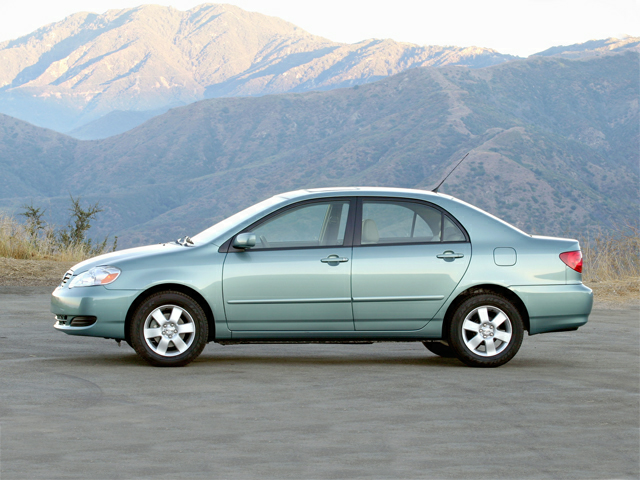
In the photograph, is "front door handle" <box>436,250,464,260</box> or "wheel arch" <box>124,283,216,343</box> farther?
"front door handle" <box>436,250,464,260</box>

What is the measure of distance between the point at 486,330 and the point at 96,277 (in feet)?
11.7

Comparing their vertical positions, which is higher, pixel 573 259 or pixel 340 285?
pixel 573 259

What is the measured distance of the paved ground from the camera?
4.90 meters

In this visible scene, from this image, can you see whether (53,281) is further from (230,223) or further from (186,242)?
(230,223)

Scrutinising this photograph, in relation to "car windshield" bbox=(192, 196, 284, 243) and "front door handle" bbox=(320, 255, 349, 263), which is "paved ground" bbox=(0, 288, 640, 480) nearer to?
"front door handle" bbox=(320, 255, 349, 263)

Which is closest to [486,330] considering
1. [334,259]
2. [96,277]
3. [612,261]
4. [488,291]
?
[488,291]

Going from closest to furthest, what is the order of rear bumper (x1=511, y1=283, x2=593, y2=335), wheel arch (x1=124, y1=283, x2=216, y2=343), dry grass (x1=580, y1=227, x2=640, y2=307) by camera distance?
wheel arch (x1=124, y1=283, x2=216, y2=343) < rear bumper (x1=511, y1=283, x2=593, y2=335) < dry grass (x1=580, y1=227, x2=640, y2=307)

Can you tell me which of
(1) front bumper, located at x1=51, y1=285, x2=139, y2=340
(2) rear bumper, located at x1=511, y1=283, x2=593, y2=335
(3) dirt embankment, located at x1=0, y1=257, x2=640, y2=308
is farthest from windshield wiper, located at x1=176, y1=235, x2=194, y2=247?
(3) dirt embankment, located at x1=0, y1=257, x2=640, y2=308

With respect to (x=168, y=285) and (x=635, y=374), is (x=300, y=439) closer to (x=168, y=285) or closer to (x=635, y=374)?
(x=168, y=285)

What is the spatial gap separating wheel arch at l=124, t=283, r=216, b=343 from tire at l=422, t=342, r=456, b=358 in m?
2.45

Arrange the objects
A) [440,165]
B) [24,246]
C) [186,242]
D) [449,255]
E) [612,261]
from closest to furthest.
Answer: [449,255] → [186,242] → [612,261] → [24,246] → [440,165]

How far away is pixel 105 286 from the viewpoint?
7.95 m

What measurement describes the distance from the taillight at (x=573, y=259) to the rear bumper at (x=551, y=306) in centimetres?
21

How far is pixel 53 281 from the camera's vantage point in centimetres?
1638
